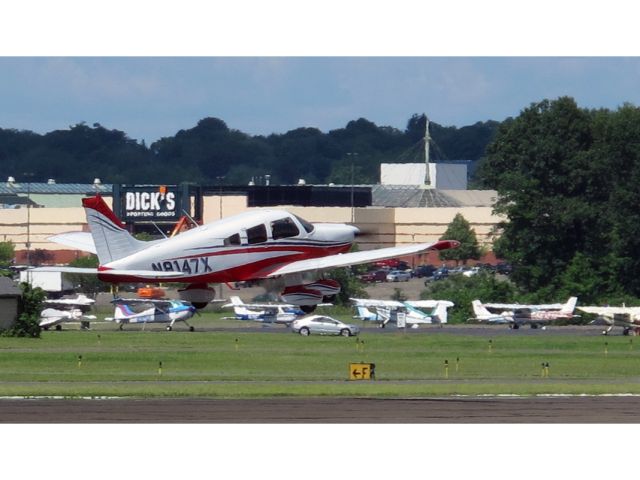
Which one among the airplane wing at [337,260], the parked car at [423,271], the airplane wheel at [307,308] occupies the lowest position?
the parked car at [423,271]

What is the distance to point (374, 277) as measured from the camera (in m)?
142

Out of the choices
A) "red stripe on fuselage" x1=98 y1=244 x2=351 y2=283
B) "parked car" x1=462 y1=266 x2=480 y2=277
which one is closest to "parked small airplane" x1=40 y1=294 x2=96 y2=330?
"parked car" x1=462 y1=266 x2=480 y2=277

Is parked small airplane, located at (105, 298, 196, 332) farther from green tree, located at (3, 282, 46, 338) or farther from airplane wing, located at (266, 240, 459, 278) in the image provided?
airplane wing, located at (266, 240, 459, 278)

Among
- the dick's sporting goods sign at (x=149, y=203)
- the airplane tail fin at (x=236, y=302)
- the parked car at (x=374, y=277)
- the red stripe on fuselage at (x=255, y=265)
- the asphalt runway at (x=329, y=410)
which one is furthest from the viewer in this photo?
the parked car at (x=374, y=277)

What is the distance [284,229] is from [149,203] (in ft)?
205

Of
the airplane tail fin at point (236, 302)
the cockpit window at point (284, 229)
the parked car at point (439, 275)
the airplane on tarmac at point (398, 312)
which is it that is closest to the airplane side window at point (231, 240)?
the cockpit window at point (284, 229)

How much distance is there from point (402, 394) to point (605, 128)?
89.4 m

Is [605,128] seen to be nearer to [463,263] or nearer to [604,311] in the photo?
[463,263]

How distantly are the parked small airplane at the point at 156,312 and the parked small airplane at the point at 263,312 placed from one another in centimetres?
485

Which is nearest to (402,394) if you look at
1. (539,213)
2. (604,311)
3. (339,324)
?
(339,324)

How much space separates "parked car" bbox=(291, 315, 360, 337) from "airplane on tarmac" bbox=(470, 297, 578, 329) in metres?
17.3

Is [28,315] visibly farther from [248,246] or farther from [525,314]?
[525,314]

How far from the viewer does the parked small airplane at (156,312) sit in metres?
105

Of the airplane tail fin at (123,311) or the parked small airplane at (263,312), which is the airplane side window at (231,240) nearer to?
the airplane tail fin at (123,311)
